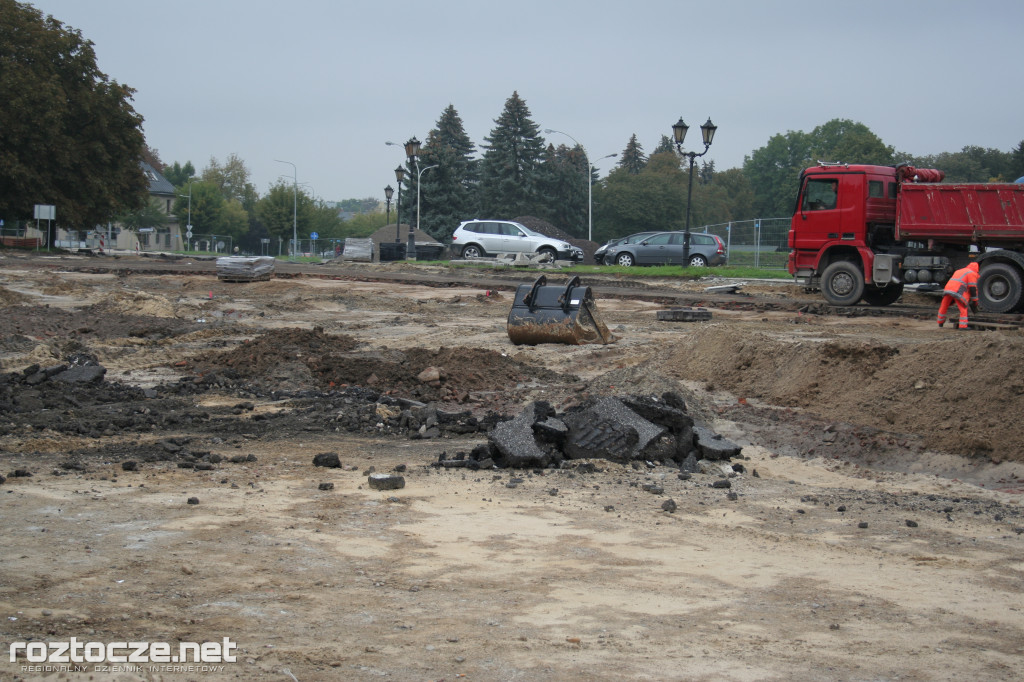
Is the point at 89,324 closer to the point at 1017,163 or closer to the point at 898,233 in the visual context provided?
the point at 898,233

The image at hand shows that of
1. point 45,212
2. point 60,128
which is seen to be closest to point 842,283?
point 45,212

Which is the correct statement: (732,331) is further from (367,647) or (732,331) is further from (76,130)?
(76,130)

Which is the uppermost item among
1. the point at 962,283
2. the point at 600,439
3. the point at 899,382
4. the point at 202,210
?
the point at 202,210

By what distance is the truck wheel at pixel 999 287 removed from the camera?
18.6m

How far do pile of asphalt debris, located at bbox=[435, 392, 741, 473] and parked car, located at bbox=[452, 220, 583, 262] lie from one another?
29903 millimetres

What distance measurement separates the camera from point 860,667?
4.12 metres

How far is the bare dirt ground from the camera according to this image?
14.1 ft

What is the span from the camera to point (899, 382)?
10000 millimetres

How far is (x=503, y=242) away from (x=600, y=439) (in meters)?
31.2

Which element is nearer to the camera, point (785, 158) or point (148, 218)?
point (148, 218)

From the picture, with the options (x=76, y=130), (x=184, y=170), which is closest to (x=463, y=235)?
(x=76, y=130)

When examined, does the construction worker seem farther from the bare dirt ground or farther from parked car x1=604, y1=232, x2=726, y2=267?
parked car x1=604, y1=232, x2=726, y2=267

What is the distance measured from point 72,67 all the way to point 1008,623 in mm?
56511

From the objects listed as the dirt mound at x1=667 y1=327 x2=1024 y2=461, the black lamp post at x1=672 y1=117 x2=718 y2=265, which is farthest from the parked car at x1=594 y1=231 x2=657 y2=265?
the dirt mound at x1=667 y1=327 x2=1024 y2=461
